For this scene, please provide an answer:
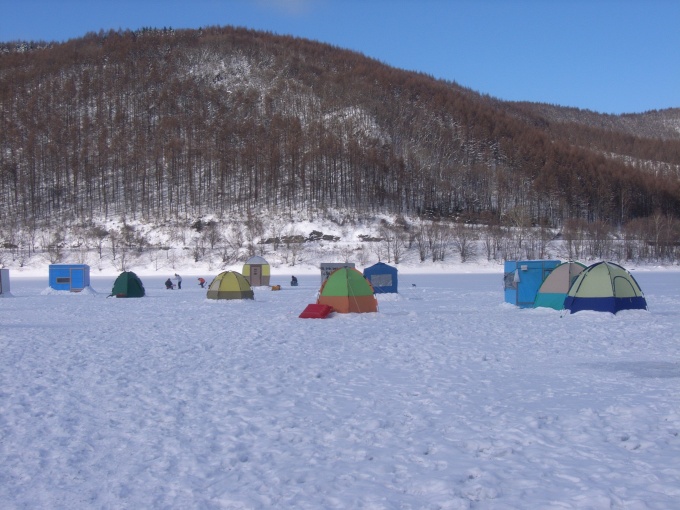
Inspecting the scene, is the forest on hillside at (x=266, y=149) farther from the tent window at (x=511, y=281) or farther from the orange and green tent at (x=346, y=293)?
the orange and green tent at (x=346, y=293)

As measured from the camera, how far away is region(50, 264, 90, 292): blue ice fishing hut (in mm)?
34469

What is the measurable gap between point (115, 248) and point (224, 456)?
74.7 metres

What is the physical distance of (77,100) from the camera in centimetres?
12900

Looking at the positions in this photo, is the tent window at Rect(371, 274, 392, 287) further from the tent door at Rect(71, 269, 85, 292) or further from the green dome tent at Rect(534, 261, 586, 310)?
the tent door at Rect(71, 269, 85, 292)

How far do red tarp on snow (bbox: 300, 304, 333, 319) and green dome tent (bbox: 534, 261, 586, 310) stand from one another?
7.55m

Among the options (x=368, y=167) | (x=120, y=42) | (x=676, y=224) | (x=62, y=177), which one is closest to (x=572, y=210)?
(x=676, y=224)

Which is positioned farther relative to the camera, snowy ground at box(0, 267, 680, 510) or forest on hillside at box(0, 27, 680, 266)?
forest on hillside at box(0, 27, 680, 266)

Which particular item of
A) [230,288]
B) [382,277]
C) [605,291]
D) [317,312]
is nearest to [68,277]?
[230,288]

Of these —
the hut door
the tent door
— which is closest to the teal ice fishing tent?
the hut door

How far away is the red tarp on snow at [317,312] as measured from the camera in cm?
1857

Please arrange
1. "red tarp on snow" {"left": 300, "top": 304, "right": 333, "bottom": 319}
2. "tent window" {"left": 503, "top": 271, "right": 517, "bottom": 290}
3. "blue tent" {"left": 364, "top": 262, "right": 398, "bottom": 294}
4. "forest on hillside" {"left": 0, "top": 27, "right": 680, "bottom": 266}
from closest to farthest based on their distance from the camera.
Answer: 1. "red tarp on snow" {"left": 300, "top": 304, "right": 333, "bottom": 319}
2. "tent window" {"left": 503, "top": 271, "right": 517, "bottom": 290}
3. "blue tent" {"left": 364, "top": 262, "right": 398, "bottom": 294}
4. "forest on hillside" {"left": 0, "top": 27, "right": 680, "bottom": 266}

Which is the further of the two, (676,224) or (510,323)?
(676,224)

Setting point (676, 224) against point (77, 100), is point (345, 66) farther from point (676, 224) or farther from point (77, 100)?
point (676, 224)

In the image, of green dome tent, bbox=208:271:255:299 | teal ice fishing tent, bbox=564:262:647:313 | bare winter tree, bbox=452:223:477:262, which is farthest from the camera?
bare winter tree, bbox=452:223:477:262
